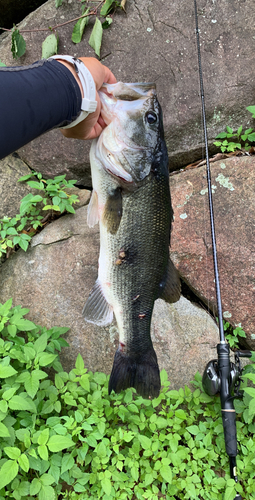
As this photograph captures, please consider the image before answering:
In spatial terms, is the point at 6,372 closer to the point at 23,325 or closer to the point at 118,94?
the point at 23,325

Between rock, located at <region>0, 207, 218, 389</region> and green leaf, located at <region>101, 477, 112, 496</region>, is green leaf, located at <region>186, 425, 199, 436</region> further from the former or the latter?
green leaf, located at <region>101, 477, 112, 496</region>

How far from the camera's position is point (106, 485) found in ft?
6.61

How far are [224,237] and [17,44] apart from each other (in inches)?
123

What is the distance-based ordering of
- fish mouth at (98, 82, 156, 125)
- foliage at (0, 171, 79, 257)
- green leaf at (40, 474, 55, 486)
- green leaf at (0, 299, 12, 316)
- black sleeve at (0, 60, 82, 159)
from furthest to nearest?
1. foliage at (0, 171, 79, 257)
2. green leaf at (0, 299, 12, 316)
3. green leaf at (40, 474, 55, 486)
4. fish mouth at (98, 82, 156, 125)
5. black sleeve at (0, 60, 82, 159)

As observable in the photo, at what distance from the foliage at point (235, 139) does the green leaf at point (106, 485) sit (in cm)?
323

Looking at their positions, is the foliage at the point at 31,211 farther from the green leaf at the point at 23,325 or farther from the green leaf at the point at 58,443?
the green leaf at the point at 58,443

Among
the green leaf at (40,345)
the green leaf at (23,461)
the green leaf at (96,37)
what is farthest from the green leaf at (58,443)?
the green leaf at (96,37)

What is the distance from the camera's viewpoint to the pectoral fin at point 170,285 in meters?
1.91

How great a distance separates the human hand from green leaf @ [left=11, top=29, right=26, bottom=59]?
231 centimetres

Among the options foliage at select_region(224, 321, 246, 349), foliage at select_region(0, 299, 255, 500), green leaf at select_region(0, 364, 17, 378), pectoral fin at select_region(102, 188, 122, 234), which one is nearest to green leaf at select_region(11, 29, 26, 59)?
pectoral fin at select_region(102, 188, 122, 234)

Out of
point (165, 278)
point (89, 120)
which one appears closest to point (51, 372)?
point (165, 278)

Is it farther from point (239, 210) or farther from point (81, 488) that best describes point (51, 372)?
point (239, 210)

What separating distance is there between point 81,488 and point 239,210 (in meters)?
2.68

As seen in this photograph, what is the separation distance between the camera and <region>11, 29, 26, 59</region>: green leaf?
134 inches
